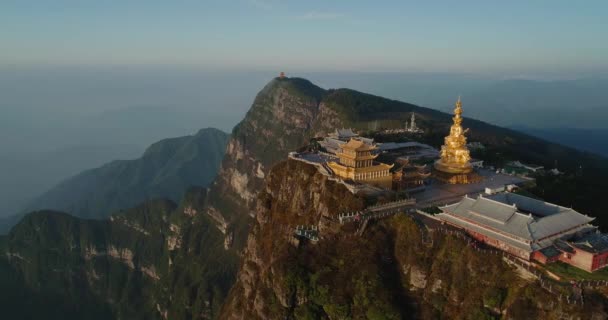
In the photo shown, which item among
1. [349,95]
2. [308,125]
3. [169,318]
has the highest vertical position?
[349,95]

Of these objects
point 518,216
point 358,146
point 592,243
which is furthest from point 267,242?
point 592,243

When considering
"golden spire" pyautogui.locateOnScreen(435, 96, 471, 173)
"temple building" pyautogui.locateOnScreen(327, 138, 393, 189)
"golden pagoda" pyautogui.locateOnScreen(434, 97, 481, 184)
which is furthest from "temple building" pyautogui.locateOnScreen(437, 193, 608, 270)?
"golden spire" pyautogui.locateOnScreen(435, 96, 471, 173)

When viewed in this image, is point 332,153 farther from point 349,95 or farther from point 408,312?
point 349,95

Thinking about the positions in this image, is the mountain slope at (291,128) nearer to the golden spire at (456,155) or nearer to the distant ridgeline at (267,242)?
the distant ridgeline at (267,242)

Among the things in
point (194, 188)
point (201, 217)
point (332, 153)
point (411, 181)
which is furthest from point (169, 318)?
point (411, 181)

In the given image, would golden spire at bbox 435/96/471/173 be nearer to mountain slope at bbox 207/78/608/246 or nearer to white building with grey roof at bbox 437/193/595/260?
white building with grey roof at bbox 437/193/595/260

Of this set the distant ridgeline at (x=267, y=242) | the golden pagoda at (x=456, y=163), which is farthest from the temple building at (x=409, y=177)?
the distant ridgeline at (x=267, y=242)
